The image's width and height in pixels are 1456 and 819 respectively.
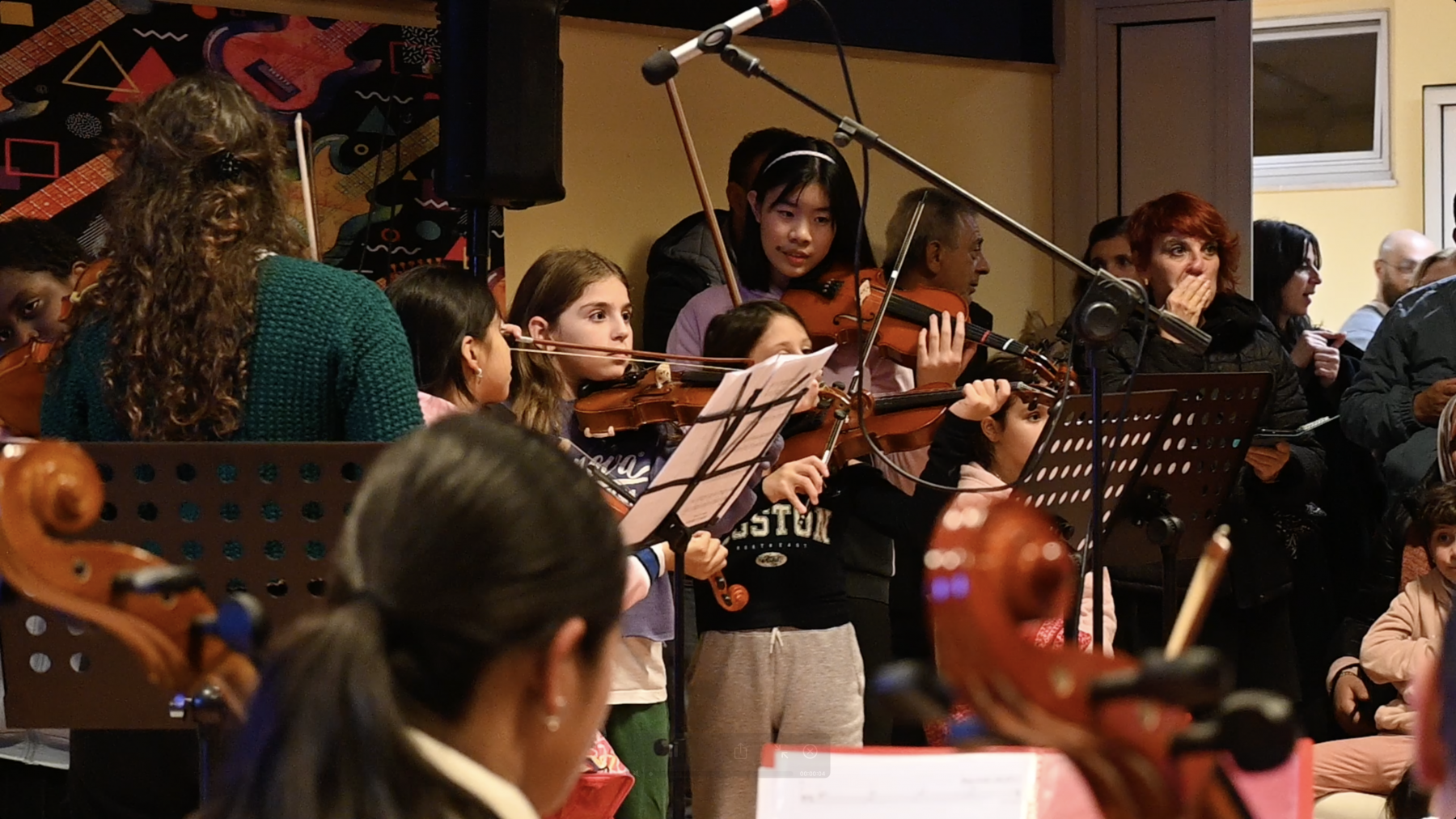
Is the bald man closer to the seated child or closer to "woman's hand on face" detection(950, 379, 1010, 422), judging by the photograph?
the seated child

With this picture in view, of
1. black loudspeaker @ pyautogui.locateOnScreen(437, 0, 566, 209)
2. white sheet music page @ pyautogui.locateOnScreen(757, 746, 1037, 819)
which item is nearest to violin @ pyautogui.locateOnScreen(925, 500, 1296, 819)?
white sheet music page @ pyautogui.locateOnScreen(757, 746, 1037, 819)

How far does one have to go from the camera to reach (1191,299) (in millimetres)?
3379

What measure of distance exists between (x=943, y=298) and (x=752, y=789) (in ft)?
3.59

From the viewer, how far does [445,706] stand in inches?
34.8

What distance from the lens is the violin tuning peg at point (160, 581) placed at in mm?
950

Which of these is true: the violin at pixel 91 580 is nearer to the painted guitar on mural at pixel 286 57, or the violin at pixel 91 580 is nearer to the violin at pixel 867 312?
the violin at pixel 867 312

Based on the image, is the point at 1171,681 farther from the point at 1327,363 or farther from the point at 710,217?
the point at 1327,363

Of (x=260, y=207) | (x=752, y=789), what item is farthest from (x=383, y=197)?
(x=260, y=207)

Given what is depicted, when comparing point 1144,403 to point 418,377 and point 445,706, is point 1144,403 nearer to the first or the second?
point 418,377

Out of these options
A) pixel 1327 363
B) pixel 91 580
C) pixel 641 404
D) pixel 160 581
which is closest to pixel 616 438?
pixel 641 404

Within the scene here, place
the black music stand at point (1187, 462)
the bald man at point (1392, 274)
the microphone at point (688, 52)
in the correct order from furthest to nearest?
1. the bald man at point (1392, 274)
2. the black music stand at point (1187, 462)
3. the microphone at point (688, 52)

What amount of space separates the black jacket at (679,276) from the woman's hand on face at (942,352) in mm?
561

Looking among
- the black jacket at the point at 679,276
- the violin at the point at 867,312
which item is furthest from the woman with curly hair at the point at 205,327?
the black jacket at the point at 679,276

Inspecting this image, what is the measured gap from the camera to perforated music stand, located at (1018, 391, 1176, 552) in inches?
93.8
